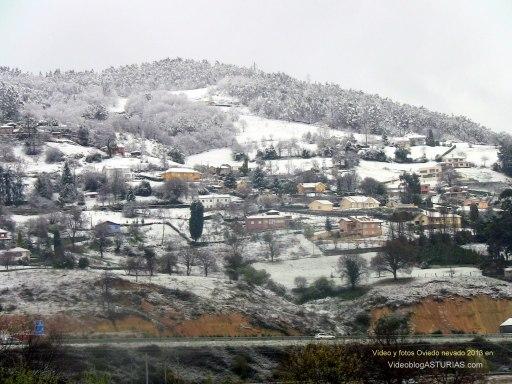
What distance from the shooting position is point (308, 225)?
152ft

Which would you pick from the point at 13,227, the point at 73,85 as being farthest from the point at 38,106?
the point at 13,227

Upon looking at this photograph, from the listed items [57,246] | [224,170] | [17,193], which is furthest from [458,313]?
[224,170]

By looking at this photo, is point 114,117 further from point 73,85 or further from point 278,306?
point 278,306

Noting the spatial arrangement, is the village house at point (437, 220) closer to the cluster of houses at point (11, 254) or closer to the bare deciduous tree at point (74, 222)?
the bare deciduous tree at point (74, 222)

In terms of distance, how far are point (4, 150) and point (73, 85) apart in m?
51.9

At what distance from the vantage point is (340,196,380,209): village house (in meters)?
52.3

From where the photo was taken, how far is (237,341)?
85.1 feet

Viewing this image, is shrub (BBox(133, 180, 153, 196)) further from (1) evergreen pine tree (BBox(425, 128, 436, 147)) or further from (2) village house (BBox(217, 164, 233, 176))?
(1) evergreen pine tree (BBox(425, 128, 436, 147))

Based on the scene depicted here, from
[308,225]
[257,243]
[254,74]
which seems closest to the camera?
[257,243]

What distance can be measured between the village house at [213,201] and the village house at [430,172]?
18.5 meters

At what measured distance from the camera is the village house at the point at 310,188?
5780 cm

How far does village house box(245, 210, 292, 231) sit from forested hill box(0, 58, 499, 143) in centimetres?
3645

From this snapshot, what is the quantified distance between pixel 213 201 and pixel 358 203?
8790 mm

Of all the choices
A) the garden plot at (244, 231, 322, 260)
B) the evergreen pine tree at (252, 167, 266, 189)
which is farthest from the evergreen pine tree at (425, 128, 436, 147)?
the garden plot at (244, 231, 322, 260)
